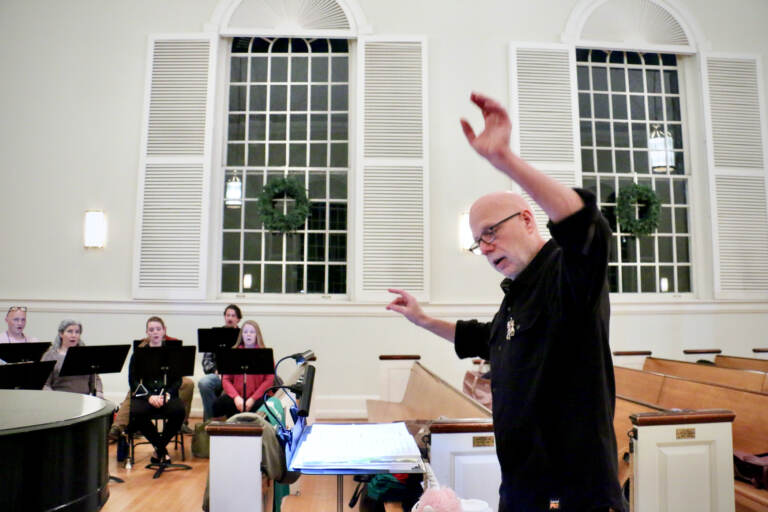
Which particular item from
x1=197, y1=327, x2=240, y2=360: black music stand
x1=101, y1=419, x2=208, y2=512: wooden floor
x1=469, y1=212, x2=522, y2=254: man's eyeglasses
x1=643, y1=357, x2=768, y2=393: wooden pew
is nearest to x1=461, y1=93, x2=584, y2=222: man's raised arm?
x1=469, y1=212, x2=522, y2=254: man's eyeglasses

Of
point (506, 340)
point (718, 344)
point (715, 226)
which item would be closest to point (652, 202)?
point (715, 226)

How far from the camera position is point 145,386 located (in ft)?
16.0

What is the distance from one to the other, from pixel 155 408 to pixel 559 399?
4376mm

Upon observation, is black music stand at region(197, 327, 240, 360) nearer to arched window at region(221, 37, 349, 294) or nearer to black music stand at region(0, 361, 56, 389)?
arched window at region(221, 37, 349, 294)

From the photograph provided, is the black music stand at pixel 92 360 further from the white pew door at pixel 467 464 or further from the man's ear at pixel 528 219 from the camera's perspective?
the man's ear at pixel 528 219

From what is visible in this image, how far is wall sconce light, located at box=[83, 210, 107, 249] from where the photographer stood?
658 centimetres

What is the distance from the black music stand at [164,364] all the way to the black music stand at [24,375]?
95 cm

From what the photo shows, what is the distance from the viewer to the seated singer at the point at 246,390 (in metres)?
4.90

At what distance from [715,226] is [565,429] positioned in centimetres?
704

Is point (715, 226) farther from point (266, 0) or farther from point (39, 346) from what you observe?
point (39, 346)

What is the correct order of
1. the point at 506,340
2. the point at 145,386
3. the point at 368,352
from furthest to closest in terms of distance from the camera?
the point at 368,352 < the point at 145,386 < the point at 506,340

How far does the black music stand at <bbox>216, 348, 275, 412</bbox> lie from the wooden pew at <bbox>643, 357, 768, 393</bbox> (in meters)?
3.32

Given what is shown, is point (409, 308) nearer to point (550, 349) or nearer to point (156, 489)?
point (550, 349)

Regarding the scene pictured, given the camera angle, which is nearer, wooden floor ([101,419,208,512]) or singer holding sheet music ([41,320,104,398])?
wooden floor ([101,419,208,512])
